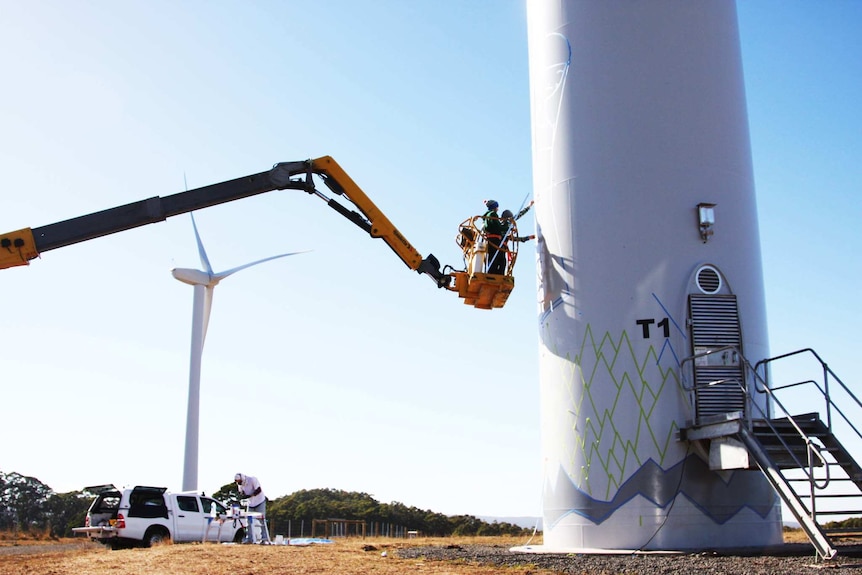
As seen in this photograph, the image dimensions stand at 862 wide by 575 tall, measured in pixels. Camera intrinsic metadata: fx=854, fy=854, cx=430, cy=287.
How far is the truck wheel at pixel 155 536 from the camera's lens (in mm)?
25547

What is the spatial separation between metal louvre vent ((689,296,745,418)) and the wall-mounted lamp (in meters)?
1.33

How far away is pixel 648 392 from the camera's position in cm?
1742

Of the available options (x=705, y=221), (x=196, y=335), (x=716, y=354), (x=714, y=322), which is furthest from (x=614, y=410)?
(x=196, y=335)

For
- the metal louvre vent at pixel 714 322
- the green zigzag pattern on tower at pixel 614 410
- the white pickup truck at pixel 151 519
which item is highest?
the metal louvre vent at pixel 714 322

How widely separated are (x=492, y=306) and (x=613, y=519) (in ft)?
20.2

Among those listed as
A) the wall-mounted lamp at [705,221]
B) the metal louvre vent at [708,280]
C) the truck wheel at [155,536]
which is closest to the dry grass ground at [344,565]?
the metal louvre vent at [708,280]

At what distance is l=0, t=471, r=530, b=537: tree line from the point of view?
5497 centimetres

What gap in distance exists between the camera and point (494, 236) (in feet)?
67.2

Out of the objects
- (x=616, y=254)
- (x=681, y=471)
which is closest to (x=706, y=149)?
(x=616, y=254)

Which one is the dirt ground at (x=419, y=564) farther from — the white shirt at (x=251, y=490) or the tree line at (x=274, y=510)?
the tree line at (x=274, y=510)

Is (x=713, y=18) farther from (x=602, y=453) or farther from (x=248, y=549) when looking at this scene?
(x=248, y=549)

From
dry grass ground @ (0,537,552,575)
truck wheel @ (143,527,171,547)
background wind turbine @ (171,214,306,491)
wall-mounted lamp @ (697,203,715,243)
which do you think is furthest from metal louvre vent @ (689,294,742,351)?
background wind turbine @ (171,214,306,491)

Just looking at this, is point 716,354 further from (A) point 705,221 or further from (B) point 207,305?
(B) point 207,305

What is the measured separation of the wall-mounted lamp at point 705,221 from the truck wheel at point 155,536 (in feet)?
57.6
